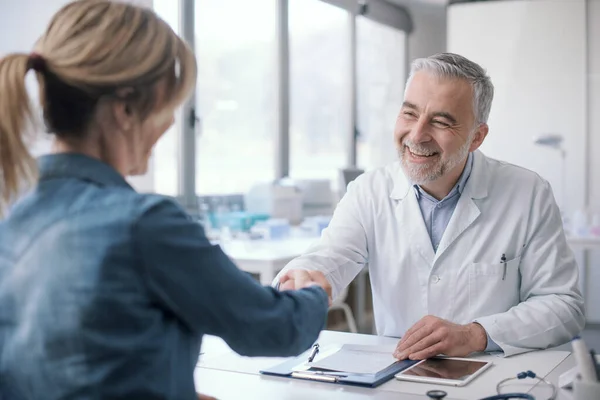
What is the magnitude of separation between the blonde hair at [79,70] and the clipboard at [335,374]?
70cm

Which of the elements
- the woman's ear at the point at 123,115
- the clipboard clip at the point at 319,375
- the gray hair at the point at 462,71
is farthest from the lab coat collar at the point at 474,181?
the woman's ear at the point at 123,115

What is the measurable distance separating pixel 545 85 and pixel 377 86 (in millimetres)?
1708

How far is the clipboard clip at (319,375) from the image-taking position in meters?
1.48

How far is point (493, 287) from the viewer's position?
1.97m

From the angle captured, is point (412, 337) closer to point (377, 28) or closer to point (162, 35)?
point (162, 35)

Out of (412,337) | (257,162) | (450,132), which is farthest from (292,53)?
(412,337)

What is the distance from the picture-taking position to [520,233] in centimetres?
201

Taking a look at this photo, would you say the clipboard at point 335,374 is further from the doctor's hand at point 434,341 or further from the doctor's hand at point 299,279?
the doctor's hand at point 299,279

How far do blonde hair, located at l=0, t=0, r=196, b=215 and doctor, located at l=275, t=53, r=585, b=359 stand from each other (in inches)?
37.3

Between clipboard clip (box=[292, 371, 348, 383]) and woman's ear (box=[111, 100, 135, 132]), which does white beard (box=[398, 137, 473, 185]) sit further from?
woman's ear (box=[111, 100, 135, 132])

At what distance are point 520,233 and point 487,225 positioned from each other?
0.09 m

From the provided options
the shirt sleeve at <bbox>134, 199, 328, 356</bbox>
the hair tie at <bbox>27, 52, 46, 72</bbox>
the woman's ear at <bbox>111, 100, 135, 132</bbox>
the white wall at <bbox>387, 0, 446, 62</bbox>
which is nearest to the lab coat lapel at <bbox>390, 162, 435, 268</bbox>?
the shirt sleeve at <bbox>134, 199, 328, 356</bbox>

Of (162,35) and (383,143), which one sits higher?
(162,35)

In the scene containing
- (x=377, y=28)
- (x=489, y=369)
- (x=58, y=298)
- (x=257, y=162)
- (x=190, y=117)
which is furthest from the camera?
(x=377, y=28)
